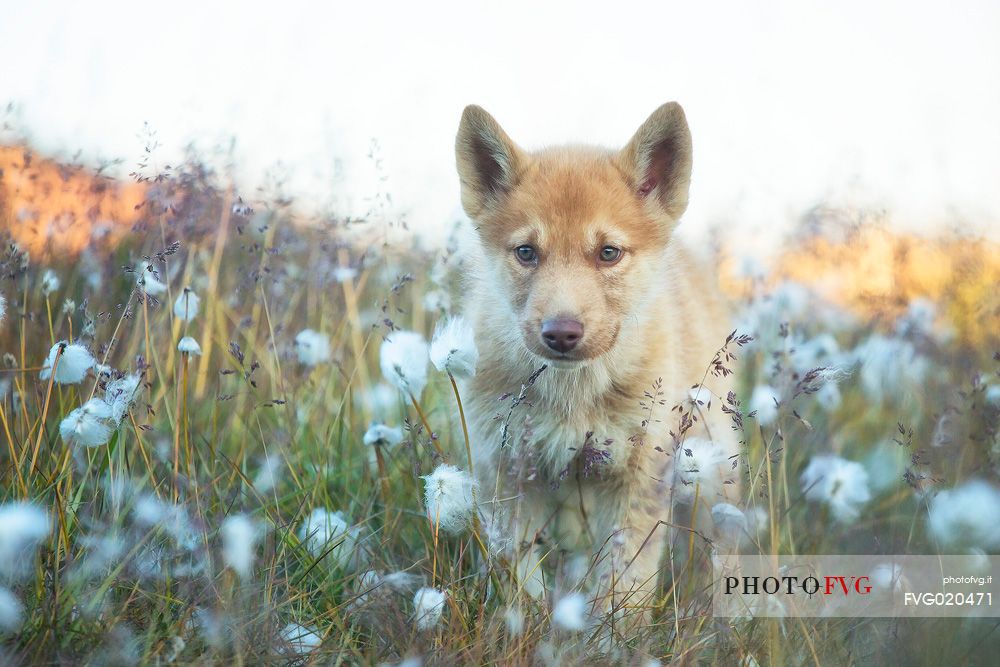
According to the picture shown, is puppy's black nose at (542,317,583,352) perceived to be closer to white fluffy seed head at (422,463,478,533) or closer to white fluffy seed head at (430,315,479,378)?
white fluffy seed head at (430,315,479,378)

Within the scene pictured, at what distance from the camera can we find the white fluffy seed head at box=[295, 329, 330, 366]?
10.5 feet

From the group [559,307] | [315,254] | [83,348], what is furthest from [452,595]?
[315,254]

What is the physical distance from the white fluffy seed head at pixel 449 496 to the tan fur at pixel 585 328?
1.03 feet

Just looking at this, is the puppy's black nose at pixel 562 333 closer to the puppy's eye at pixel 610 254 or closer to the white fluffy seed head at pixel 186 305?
the puppy's eye at pixel 610 254

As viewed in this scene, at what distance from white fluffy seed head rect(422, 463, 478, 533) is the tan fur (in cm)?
31

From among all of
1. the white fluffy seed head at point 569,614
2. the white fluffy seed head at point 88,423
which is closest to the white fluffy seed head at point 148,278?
the white fluffy seed head at point 88,423

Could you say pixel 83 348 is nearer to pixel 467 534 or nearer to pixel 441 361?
pixel 441 361

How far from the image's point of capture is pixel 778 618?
2.19 m

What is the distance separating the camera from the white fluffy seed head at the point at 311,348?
3.19 metres

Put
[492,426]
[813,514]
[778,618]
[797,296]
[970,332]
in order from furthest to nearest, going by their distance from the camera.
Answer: [797,296], [970,332], [813,514], [492,426], [778,618]

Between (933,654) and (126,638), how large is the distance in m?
1.97

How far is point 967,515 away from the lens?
2156mm

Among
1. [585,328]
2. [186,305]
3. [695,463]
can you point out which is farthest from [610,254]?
[186,305]
